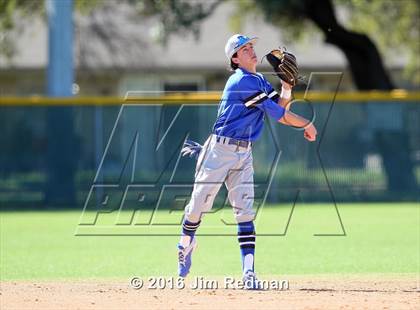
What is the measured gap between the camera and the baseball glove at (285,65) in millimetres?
8859

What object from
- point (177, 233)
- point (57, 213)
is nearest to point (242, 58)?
point (177, 233)

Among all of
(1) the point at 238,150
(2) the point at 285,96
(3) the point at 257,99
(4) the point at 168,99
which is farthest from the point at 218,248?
(4) the point at 168,99

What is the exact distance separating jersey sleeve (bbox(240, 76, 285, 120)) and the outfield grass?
2346 mm

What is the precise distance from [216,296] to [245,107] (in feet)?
6.17

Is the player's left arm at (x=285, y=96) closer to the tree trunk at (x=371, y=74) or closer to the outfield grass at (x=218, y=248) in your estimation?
the outfield grass at (x=218, y=248)

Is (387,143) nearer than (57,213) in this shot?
No

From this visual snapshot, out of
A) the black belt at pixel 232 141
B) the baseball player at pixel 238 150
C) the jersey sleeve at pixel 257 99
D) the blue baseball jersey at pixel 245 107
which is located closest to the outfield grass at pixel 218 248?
the baseball player at pixel 238 150

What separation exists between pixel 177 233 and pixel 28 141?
6.20m

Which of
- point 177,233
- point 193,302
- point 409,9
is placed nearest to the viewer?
point 193,302

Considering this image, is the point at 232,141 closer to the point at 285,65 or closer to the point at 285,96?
the point at 285,96

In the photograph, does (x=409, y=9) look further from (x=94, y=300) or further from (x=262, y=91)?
(x=94, y=300)

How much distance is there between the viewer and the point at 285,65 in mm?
8859

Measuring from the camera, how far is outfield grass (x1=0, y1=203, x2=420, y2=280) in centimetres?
1050

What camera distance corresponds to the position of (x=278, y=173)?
19.4 metres
